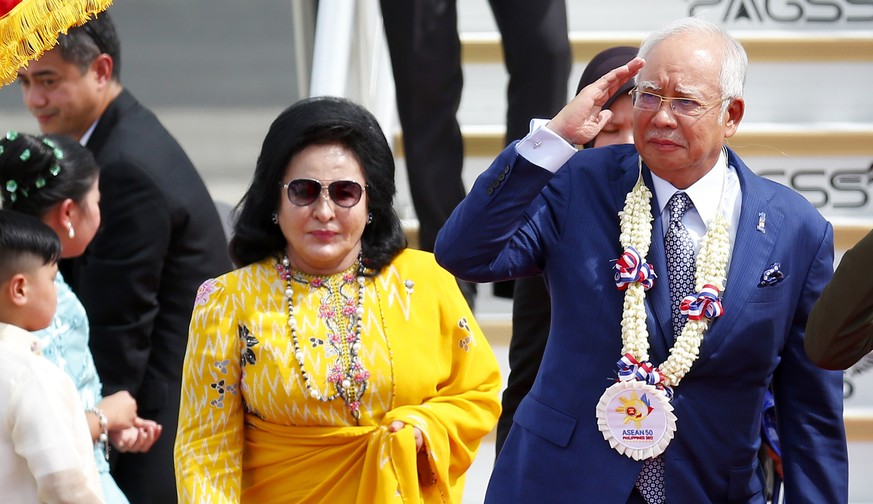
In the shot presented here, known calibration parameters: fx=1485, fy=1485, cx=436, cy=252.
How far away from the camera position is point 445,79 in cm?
536

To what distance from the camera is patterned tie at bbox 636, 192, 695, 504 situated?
10.1ft

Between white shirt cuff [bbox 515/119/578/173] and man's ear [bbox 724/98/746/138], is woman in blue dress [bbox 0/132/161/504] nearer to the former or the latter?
white shirt cuff [bbox 515/119/578/173]

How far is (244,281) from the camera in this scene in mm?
3639

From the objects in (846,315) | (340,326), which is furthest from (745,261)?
(340,326)

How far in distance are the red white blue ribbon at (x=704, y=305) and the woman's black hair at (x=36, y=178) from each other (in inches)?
78.7

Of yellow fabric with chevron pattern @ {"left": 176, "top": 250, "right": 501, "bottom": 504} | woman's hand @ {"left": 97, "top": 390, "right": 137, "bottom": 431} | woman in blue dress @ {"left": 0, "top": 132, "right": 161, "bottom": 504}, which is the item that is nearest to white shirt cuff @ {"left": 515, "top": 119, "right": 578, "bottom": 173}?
yellow fabric with chevron pattern @ {"left": 176, "top": 250, "right": 501, "bottom": 504}

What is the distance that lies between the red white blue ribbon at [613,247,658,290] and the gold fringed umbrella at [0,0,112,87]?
1267mm

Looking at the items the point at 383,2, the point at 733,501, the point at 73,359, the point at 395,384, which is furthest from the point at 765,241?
the point at 383,2

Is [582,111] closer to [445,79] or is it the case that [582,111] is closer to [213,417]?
[213,417]

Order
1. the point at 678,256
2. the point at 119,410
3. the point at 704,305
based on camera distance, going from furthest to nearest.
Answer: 1. the point at 119,410
2. the point at 678,256
3. the point at 704,305

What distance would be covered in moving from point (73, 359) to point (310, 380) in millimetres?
905

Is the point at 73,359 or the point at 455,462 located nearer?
the point at 455,462

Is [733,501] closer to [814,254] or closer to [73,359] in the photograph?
[814,254]

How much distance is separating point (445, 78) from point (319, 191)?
6.06ft
